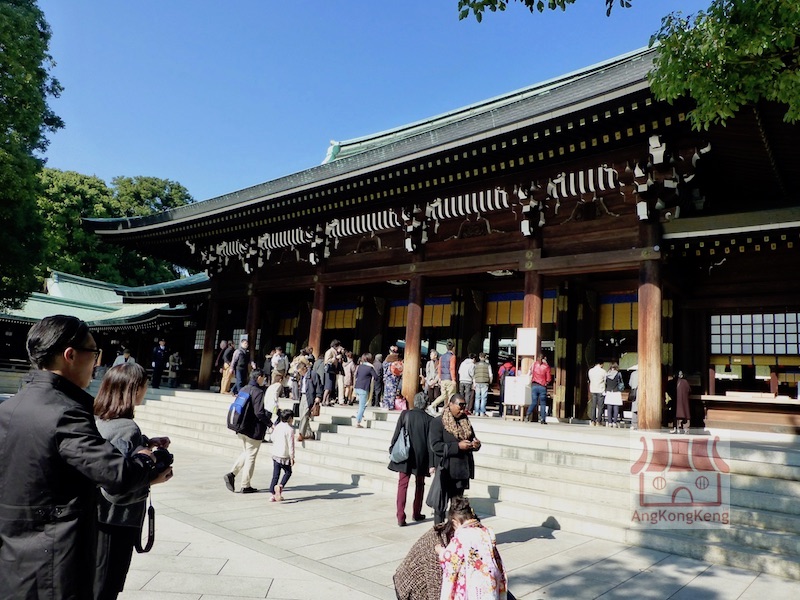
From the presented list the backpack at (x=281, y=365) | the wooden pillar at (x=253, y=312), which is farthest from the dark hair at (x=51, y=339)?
the wooden pillar at (x=253, y=312)

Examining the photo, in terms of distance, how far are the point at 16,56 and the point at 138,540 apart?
15482 mm

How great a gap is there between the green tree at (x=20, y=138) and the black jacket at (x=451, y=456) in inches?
552

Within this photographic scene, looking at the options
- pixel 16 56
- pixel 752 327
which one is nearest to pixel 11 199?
pixel 16 56

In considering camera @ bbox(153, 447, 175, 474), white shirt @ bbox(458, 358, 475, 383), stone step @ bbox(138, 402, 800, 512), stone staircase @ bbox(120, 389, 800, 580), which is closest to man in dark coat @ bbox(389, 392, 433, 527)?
stone staircase @ bbox(120, 389, 800, 580)

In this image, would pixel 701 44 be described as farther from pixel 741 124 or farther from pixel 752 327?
pixel 752 327

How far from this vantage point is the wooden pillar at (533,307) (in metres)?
10.1

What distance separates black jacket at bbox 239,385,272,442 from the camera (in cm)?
725

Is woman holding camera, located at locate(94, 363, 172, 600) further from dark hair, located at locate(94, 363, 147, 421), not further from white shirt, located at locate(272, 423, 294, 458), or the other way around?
white shirt, located at locate(272, 423, 294, 458)

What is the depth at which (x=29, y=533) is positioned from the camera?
1.80 meters

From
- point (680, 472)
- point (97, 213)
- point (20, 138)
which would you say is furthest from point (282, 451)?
point (97, 213)

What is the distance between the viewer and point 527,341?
999 cm

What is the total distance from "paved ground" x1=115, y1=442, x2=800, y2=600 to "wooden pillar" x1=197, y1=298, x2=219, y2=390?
1112cm

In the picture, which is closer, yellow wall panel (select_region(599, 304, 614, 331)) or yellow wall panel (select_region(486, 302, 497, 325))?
yellow wall panel (select_region(599, 304, 614, 331))

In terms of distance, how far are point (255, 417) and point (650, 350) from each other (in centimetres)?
635
